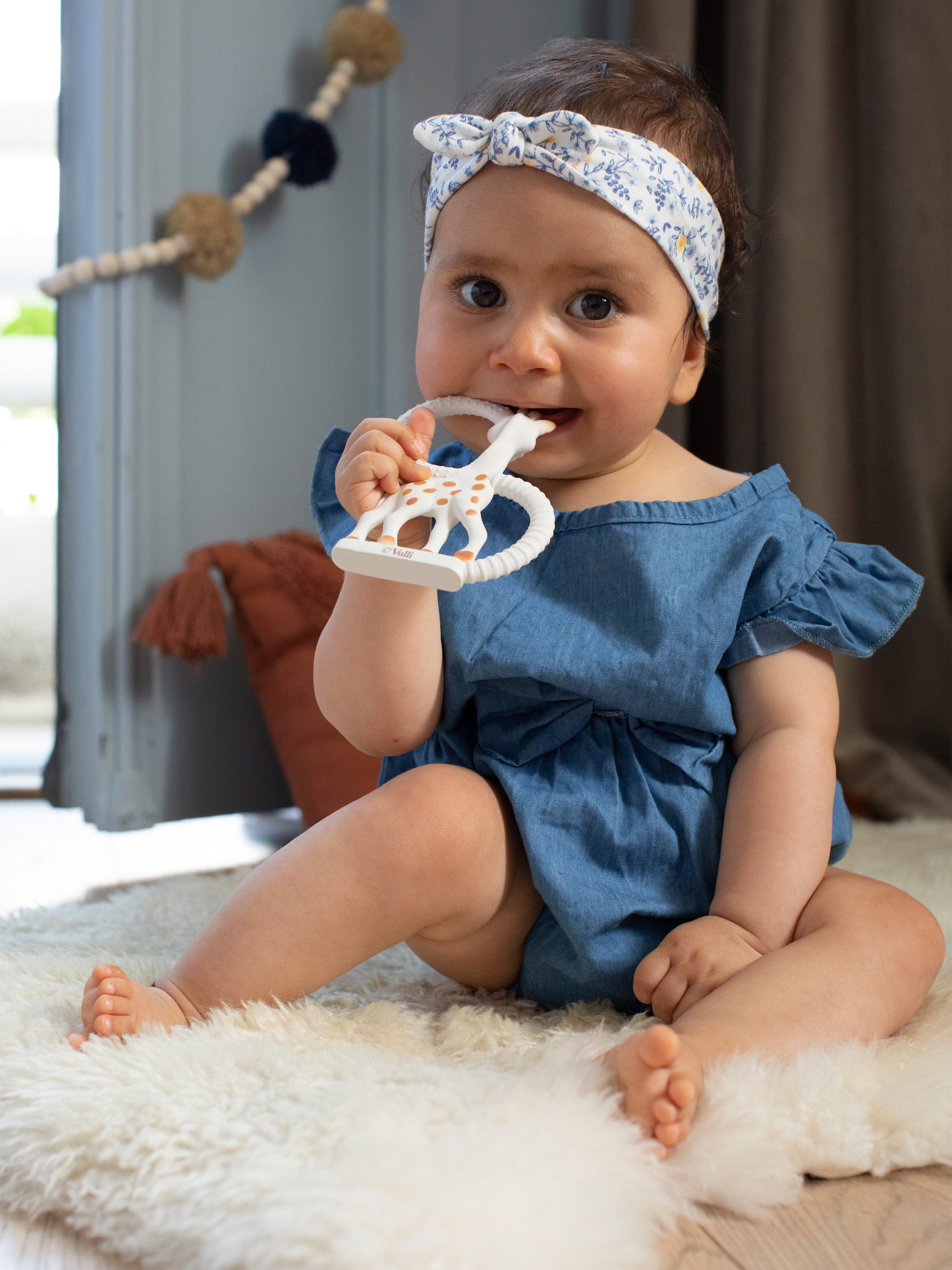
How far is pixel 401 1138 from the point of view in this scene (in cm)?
55

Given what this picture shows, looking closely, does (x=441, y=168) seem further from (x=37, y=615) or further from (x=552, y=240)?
(x=37, y=615)

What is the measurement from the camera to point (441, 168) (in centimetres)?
91

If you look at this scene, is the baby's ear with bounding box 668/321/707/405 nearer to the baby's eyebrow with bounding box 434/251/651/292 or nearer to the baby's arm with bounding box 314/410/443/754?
the baby's eyebrow with bounding box 434/251/651/292

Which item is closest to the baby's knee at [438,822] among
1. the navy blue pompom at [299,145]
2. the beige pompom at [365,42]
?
the navy blue pompom at [299,145]

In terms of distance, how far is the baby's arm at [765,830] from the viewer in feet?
2.45

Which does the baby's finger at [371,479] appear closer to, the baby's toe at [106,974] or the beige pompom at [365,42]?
the baby's toe at [106,974]

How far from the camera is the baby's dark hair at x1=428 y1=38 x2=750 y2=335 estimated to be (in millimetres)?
882

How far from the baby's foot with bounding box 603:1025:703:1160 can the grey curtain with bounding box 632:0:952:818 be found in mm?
1063

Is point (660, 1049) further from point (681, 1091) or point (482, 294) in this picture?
point (482, 294)

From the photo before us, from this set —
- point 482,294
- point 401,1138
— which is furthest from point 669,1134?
point 482,294

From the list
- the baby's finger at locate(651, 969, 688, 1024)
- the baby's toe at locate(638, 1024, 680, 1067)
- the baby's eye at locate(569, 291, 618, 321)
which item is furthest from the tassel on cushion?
the baby's toe at locate(638, 1024, 680, 1067)

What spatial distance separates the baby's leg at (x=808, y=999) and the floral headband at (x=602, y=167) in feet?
1.61

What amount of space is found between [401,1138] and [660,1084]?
134mm

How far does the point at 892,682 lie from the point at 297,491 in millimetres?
925
